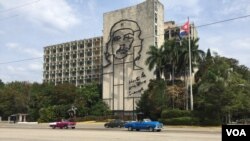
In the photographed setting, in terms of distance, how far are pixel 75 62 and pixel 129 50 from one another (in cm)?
6129

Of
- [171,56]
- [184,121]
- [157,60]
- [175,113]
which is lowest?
→ [184,121]

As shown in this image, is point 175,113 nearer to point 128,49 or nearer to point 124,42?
point 128,49

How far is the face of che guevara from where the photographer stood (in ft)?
392

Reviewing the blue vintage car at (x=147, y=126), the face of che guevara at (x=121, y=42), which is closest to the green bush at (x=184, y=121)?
the blue vintage car at (x=147, y=126)

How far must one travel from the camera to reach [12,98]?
119500 millimetres

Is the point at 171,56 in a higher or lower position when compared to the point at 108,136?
higher

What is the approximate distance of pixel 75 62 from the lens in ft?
575

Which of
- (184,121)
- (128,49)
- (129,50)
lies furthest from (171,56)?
(128,49)

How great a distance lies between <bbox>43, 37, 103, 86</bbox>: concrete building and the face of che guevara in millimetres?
40929

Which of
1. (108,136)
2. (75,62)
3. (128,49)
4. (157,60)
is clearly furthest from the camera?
→ (75,62)

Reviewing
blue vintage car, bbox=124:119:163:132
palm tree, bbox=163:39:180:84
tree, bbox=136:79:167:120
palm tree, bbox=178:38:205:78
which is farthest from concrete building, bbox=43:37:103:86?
blue vintage car, bbox=124:119:163:132

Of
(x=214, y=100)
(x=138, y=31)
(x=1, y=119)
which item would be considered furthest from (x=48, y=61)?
(x=214, y=100)

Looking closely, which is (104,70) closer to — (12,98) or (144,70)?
(144,70)

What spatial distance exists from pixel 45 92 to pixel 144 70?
30.9m
